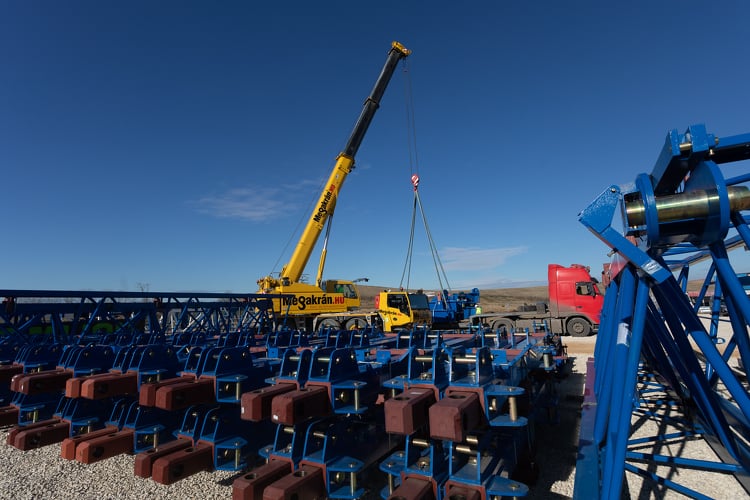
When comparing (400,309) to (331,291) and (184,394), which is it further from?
(184,394)

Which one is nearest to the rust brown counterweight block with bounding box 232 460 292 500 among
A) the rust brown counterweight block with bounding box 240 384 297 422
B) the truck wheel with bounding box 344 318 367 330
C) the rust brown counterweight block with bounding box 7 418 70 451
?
the rust brown counterweight block with bounding box 240 384 297 422

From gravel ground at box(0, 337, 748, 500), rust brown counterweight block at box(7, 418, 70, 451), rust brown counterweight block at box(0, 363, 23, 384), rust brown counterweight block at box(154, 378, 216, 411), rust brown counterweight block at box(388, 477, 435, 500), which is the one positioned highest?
rust brown counterweight block at box(154, 378, 216, 411)

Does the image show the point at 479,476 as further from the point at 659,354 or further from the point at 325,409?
the point at 659,354

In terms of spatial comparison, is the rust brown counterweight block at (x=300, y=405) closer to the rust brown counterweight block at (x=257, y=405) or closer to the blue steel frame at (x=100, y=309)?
the rust brown counterweight block at (x=257, y=405)

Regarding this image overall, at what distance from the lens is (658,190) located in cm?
290

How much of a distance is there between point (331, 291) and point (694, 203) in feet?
57.1

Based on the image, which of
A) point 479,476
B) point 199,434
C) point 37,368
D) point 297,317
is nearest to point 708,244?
point 479,476

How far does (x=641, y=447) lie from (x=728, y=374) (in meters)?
3.34

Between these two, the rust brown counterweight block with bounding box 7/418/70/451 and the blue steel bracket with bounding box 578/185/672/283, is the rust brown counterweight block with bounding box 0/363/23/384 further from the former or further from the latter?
the blue steel bracket with bounding box 578/185/672/283

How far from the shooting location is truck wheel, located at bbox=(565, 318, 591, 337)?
55.1 ft

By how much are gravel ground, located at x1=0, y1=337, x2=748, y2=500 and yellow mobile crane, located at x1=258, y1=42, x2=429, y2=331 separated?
1182 cm

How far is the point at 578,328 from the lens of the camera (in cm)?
1688

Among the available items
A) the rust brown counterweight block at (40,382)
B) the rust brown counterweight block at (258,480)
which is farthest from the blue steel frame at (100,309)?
the rust brown counterweight block at (258,480)

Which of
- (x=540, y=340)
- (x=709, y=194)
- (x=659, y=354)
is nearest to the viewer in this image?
(x=709, y=194)
